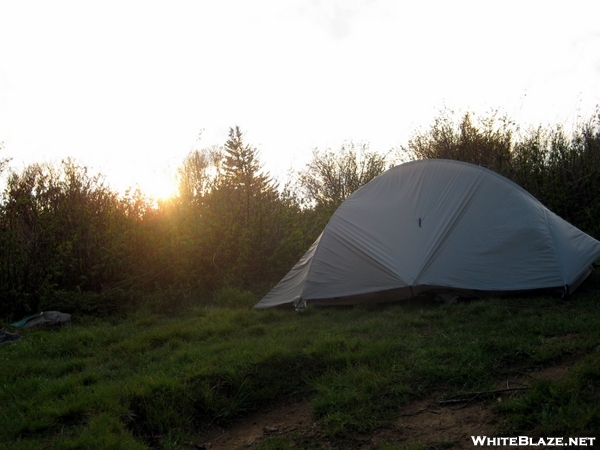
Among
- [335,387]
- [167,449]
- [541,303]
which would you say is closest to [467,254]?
[541,303]

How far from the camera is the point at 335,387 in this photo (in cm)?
435

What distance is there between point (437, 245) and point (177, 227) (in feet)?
14.8

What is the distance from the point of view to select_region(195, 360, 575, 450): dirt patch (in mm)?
3480

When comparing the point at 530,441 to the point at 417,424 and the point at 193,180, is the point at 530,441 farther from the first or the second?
the point at 193,180

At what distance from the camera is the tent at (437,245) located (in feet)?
21.7

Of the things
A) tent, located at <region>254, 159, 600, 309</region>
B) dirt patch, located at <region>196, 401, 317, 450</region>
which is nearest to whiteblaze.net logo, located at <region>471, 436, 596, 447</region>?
dirt patch, located at <region>196, 401, 317, 450</region>

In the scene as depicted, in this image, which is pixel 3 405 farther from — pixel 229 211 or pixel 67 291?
pixel 229 211

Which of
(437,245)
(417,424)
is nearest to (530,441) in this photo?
(417,424)

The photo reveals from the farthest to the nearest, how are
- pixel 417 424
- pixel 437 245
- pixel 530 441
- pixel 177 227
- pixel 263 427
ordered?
pixel 177 227
pixel 437 245
pixel 263 427
pixel 417 424
pixel 530 441

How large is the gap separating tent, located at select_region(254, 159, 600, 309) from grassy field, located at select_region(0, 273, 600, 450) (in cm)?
43

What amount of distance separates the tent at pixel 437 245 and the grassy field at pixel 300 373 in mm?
429

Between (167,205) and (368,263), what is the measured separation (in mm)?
4212

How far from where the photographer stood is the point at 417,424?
12.1ft

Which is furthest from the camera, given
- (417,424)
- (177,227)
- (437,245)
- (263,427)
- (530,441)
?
(177,227)
